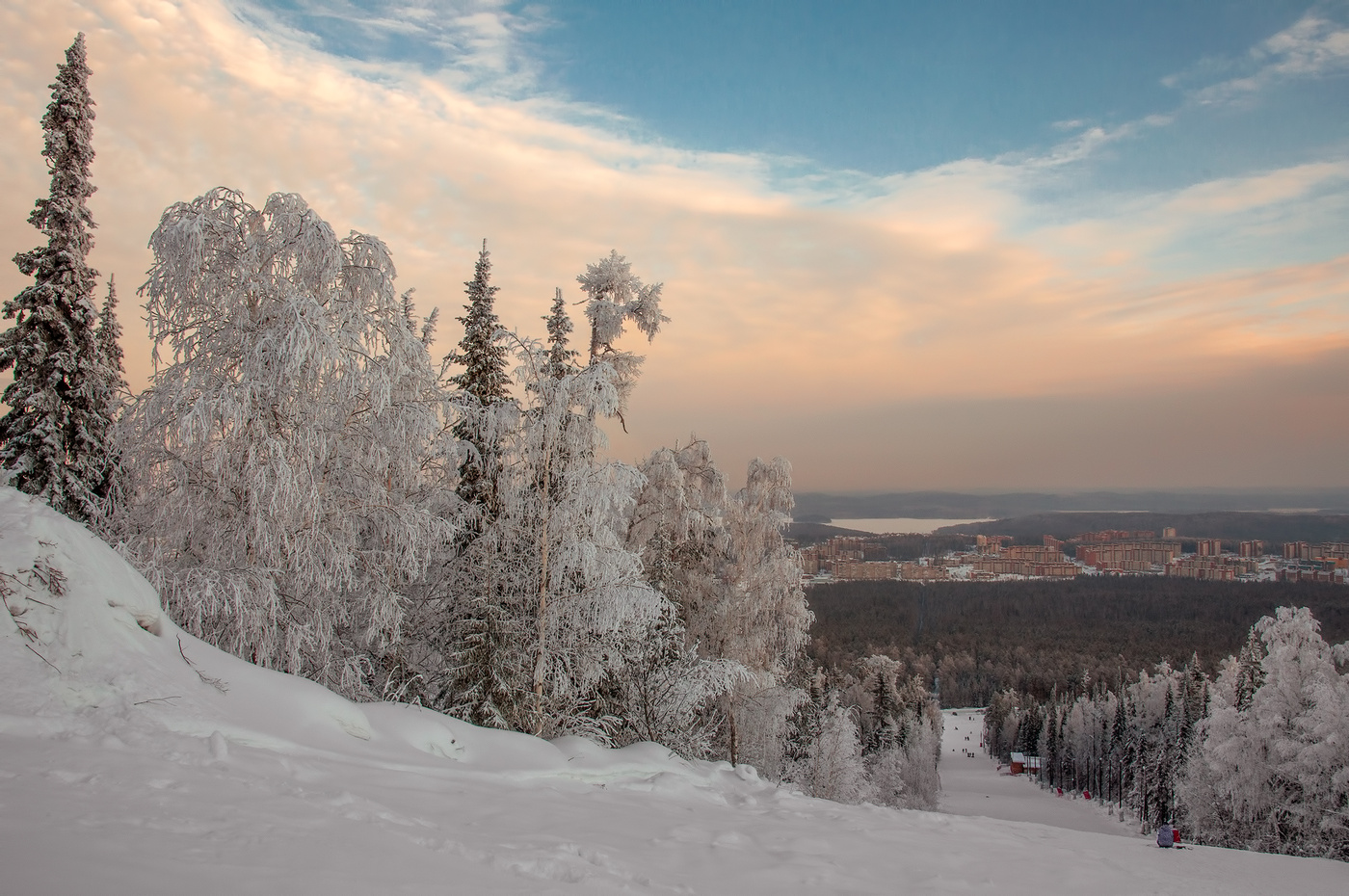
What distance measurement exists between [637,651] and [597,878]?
325 inches

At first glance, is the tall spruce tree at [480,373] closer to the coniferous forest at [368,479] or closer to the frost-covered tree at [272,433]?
the coniferous forest at [368,479]

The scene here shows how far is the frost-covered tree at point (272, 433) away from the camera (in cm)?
925

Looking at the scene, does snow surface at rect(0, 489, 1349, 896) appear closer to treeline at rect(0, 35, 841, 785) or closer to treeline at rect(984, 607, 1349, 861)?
treeline at rect(0, 35, 841, 785)

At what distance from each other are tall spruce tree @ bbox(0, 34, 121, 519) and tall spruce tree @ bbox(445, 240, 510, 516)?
6852 mm

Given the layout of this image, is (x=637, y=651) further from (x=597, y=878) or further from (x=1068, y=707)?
(x=1068, y=707)

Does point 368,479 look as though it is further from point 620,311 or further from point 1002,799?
point 1002,799

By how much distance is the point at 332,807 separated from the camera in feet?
15.5

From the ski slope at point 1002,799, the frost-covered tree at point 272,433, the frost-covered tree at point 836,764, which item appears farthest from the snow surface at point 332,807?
the ski slope at point 1002,799

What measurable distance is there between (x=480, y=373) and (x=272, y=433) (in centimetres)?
574

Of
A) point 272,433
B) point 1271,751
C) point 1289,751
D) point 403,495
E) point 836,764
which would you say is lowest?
point 836,764

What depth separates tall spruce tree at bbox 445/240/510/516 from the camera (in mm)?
13320

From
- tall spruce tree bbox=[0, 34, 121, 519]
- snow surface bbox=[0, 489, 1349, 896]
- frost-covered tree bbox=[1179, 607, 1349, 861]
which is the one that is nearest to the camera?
snow surface bbox=[0, 489, 1349, 896]

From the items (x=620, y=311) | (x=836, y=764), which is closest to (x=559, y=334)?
(x=620, y=311)

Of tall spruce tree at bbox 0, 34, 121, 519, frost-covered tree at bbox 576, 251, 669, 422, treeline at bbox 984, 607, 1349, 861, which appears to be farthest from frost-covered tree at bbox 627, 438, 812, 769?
treeline at bbox 984, 607, 1349, 861
